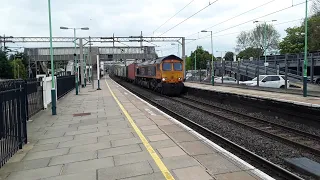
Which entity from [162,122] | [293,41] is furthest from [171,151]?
[293,41]

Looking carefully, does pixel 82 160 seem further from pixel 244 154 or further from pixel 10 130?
pixel 244 154

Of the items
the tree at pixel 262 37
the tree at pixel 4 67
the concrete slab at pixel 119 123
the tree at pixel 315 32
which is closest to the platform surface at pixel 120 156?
the concrete slab at pixel 119 123

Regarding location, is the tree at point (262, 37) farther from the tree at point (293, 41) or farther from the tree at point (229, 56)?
the tree at point (229, 56)

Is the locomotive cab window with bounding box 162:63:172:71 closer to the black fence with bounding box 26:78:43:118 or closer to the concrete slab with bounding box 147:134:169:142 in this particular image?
the black fence with bounding box 26:78:43:118

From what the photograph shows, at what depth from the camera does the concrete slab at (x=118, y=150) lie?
6586 millimetres

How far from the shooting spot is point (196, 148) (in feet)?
22.5

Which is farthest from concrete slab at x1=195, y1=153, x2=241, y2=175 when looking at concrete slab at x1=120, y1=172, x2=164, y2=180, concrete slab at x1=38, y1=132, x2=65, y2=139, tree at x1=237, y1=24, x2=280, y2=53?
tree at x1=237, y1=24, x2=280, y2=53

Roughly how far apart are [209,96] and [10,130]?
17.0 m

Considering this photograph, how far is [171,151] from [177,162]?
0.81 m

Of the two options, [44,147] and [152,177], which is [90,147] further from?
[152,177]

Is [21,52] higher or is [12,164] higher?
[21,52]

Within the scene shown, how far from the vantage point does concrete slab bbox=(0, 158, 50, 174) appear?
5.82m

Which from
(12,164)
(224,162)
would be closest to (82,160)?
(12,164)

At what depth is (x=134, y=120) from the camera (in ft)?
36.4
